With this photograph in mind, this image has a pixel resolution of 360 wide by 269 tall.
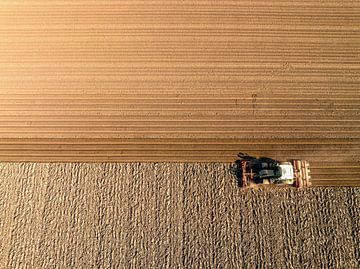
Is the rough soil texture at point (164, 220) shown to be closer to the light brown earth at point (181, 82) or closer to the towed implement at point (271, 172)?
the towed implement at point (271, 172)

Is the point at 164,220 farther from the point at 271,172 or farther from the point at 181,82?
the point at 181,82

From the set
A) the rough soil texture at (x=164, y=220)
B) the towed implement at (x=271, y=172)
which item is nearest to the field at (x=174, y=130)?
the rough soil texture at (x=164, y=220)

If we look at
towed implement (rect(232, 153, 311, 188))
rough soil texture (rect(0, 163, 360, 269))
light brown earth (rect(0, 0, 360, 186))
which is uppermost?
light brown earth (rect(0, 0, 360, 186))

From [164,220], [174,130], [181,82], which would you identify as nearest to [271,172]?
[174,130]

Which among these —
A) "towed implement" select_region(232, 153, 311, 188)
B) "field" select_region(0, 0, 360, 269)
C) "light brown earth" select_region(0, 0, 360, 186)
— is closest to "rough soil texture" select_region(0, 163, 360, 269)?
"field" select_region(0, 0, 360, 269)

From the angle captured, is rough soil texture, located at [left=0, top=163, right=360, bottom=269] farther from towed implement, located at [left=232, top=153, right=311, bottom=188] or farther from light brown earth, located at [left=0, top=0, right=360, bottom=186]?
light brown earth, located at [left=0, top=0, right=360, bottom=186]
